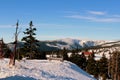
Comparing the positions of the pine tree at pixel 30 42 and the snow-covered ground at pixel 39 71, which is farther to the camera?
the pine tree at pixel 30 42

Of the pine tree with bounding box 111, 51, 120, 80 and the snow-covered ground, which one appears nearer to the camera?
the snow-covered ground

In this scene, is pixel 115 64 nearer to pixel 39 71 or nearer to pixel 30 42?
pixel 30 42

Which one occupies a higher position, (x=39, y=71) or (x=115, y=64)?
(x=39, y=71)

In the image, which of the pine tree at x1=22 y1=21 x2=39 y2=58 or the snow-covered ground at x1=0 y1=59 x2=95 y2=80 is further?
the pine tree at x1=22 y1=21 x2=39 y2=58

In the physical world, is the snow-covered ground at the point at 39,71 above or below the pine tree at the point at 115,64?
above

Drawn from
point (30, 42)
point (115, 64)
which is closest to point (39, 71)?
point (30, 42)

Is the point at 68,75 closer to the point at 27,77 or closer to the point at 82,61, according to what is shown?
the point at 27,77

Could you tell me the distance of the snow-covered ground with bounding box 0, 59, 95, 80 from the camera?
124 ft

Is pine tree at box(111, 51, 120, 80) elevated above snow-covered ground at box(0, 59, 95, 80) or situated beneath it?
situated beneath

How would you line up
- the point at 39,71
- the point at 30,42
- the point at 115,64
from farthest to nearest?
the point at 115,64, the point at 30,42, the point at 39,71

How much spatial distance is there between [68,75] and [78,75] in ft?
9.51

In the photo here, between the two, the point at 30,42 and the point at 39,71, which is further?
the point at 30,42

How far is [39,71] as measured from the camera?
41.9 metres

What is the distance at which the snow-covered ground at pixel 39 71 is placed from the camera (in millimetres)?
37719
